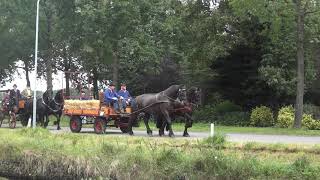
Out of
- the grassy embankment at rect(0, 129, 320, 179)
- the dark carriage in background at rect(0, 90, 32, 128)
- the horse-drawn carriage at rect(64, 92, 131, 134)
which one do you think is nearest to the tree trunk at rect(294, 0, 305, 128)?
the horse-drawn carriage at rect(64, 92, 131, 134)

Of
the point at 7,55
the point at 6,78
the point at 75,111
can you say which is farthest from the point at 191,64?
the point at 6,78

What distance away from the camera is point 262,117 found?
→ 137 feet

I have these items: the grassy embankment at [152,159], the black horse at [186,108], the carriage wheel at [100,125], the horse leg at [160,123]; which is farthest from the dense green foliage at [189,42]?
the grassy embankment at [152,159]

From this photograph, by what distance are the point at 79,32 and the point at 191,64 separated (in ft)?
34.8

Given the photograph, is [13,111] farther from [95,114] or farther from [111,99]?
[111,99]

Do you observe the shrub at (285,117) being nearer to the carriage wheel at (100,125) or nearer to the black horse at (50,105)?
the black horse at (50,105)

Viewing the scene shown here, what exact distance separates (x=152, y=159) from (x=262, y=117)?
91.9ft

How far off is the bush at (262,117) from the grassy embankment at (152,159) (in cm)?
2387

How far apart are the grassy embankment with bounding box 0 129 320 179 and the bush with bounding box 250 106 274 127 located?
2387 cm

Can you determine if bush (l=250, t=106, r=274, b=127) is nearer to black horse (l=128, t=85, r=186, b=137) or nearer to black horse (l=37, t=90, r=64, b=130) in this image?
black horse (l=37, t=90, r=64, b=130)

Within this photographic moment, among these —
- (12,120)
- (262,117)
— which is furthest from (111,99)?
(262,117)

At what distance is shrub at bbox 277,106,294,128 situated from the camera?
3890 cm

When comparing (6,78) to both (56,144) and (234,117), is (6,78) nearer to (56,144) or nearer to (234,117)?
(234,117)

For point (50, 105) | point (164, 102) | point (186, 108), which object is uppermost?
point (164, 102)
